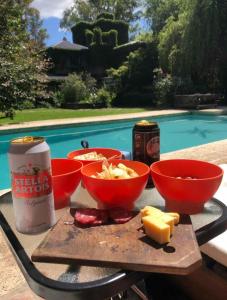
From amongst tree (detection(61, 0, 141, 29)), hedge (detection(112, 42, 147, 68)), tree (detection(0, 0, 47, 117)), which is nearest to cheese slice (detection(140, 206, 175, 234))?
tree (detection(0, 0, 47, 117))

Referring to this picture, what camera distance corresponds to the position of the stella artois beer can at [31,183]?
91 centimetres

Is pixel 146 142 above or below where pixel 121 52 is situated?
below

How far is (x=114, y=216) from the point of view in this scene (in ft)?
3.28

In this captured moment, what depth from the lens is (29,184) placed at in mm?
923

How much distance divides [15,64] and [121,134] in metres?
3.91

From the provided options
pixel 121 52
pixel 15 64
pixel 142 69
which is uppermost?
pixel 121 52

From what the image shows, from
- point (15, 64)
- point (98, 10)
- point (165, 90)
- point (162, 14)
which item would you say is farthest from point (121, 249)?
point (98, 10)

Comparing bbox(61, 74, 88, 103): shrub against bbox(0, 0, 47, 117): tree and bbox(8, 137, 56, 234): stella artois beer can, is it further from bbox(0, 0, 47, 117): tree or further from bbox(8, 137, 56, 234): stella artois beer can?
bbox(8, 137, 56, 234): stella artois beer can

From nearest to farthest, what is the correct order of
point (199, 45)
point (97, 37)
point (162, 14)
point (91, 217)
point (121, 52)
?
point (91, 217) < point (199, 45) < point (162, 14) < point (121, 52) < point (97, 37)

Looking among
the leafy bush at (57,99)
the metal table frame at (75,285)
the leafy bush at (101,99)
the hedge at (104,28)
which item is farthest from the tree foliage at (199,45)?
the metal table frame at (75,285)

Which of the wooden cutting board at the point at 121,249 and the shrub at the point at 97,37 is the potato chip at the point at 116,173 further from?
the shrub at the point at 97,37

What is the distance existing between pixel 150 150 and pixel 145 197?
228mm

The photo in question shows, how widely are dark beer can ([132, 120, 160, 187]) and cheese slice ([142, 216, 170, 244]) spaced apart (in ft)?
1.75

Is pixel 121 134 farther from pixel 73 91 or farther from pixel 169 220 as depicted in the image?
pixel 169 220
